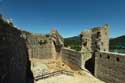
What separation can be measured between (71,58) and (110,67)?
6929mm

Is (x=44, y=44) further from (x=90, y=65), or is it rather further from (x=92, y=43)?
(x=90, y=65)

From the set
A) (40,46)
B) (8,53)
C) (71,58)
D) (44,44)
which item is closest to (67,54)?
(71,58)

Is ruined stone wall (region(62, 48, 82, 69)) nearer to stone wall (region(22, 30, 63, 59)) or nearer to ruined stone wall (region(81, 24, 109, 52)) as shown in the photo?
ruined stone wall (region(81, 24, 109, 52))

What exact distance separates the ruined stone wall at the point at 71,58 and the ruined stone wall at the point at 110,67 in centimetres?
276

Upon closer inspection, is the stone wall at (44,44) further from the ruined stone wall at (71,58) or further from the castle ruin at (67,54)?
the ruined stone wall at (71,58)

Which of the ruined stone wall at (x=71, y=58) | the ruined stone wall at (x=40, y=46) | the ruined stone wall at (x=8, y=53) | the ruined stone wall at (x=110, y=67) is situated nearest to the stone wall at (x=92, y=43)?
the ruined stone wall at (x=71, y=58)

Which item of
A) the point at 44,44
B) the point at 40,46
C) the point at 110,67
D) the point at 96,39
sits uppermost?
the point at 96,39

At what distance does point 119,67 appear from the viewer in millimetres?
11555

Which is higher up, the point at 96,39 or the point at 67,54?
the point at 96,39

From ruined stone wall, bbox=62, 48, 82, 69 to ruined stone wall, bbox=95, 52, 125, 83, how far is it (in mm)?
2761

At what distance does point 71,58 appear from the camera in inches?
736

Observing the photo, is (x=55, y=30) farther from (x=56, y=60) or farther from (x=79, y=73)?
(x=79, y=73)

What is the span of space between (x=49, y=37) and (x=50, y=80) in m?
10.6

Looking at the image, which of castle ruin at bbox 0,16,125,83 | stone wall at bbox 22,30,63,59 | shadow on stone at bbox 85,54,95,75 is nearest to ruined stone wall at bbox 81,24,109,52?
castle ruin at bbox 0,16,125,83
